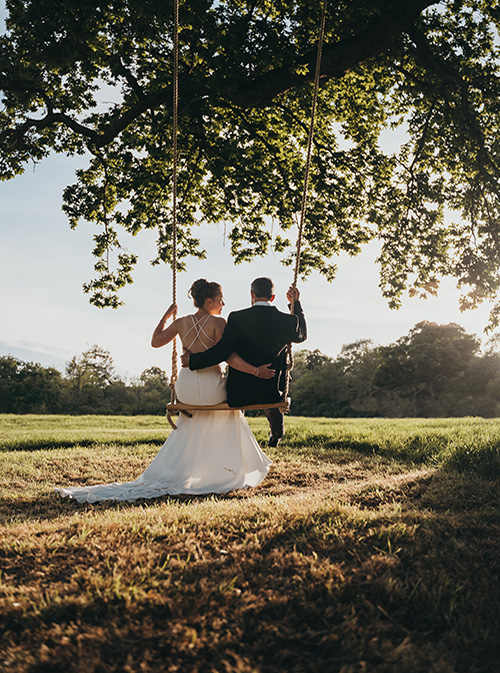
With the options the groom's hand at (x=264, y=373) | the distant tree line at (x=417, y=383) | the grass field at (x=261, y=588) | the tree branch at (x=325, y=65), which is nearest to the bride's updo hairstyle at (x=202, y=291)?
the groom's hand at (x=264, y=373)

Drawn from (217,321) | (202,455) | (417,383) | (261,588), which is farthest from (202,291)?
(417,383)

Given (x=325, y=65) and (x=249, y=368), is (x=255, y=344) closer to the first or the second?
(x=249, y=368)

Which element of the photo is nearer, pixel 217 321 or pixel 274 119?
pixel 217 321

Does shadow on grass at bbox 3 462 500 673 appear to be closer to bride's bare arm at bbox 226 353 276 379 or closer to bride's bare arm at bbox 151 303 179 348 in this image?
bride's bare arm at bbox 226 353 276 379

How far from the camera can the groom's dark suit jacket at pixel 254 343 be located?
6398mm

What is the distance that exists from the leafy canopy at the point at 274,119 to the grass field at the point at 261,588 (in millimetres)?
7542

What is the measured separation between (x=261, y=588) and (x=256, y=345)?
12.6 feet

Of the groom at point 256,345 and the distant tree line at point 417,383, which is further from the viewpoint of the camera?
the distant tree line at point 417,383

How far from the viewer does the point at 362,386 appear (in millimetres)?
58094

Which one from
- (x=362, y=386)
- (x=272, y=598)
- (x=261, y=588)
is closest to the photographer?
(x=272, y=598)

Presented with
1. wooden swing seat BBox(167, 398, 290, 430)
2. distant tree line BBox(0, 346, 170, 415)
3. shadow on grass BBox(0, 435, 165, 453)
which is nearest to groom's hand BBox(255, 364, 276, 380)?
wooden swing seat BBox(167, 398, 290, 430)

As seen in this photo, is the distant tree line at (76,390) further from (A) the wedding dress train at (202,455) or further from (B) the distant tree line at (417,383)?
(A) the wedding dress train at (202,455)

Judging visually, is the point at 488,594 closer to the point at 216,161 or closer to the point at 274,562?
the point at 274,562

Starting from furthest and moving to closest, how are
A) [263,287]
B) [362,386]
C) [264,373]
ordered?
[362,386], [263,287], [264,373]
